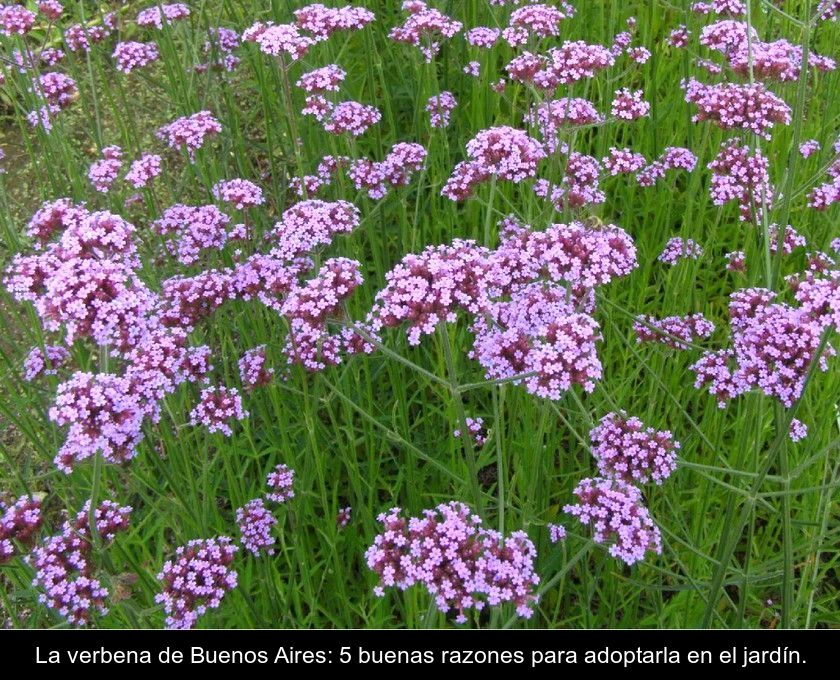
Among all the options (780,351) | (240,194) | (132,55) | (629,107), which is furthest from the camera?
(132,55)

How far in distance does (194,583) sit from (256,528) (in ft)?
1.49

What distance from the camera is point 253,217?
381 cm

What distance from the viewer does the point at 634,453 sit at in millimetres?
2346

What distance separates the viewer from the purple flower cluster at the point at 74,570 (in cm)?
224

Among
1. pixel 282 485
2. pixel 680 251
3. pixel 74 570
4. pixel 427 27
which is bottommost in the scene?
pixel 282 485

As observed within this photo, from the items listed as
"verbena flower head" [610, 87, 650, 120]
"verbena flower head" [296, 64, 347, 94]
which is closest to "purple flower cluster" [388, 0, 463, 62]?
"verbena flower head" [296, 64, 347, 94]

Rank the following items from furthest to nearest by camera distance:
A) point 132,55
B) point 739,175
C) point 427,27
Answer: point 132,55 < point 427,27 < point 739,175

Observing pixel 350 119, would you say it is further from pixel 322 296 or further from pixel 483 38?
pixel 322 296

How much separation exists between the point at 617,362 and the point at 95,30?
10.7ft

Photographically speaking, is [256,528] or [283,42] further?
[283,42]

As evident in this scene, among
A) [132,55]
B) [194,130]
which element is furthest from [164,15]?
[194,130]

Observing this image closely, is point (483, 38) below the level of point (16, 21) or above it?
below
